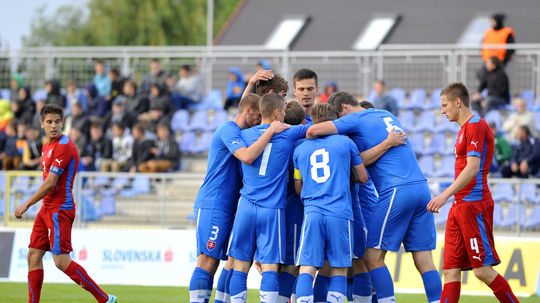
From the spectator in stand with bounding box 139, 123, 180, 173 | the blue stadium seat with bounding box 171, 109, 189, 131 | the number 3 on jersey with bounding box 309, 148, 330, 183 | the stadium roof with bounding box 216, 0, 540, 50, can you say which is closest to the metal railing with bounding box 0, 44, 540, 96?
the blue stadium seat with bounding box 171, 109, 189, 131

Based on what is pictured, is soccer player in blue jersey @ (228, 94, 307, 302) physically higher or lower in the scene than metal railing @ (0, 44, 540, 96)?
lower

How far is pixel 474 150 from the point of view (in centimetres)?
818

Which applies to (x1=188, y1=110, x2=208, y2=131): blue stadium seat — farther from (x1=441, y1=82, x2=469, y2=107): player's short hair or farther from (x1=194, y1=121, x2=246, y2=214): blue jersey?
(x1=441, y1=82, x2=469, y2=107): player's short hair

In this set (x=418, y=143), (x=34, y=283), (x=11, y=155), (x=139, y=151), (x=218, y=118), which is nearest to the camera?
(x=34, y=283)

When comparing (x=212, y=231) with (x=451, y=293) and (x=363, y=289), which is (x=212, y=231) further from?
(x=451, y=293)

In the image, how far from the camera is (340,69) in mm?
19641

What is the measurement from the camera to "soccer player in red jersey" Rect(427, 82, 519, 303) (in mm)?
8242

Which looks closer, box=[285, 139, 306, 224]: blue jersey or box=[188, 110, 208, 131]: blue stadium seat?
box=[285, 139, 306, 224]: blue jersey

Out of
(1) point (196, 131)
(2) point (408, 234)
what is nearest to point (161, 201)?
(1) point (196, 131)

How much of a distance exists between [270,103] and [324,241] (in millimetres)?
1429

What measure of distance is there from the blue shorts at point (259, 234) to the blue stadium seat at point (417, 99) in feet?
35.8

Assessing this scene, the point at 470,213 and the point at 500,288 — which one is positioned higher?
the point at 470,213

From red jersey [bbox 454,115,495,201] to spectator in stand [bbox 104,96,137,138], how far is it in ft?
38.8

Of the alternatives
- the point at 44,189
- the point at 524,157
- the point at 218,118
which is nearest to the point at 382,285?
the point at 44,189
